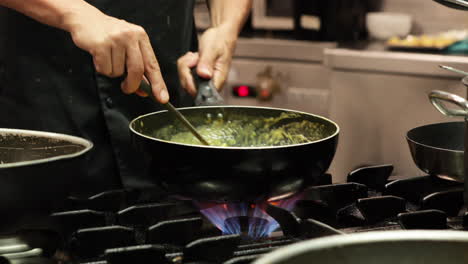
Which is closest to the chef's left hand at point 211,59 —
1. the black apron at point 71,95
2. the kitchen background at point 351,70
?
the black apron at point 71,95

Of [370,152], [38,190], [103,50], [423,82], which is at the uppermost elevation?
[103,50]

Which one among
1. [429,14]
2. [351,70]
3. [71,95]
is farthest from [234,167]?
[429,14]

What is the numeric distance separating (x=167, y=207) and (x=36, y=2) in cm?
43

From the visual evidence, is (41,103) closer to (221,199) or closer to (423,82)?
(221,199)

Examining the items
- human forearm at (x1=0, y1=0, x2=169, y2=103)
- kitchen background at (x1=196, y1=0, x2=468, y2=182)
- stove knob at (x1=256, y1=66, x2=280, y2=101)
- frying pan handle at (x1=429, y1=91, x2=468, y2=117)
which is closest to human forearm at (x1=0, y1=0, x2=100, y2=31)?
human forearm at (x1=0, y1=0, x2=169, y2=103)

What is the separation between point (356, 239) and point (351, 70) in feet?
6.62

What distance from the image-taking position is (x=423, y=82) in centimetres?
236

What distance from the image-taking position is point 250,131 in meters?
1.14

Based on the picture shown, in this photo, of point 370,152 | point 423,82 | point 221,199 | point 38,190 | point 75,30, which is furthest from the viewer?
point 370,152

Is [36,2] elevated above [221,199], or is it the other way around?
[36,2]

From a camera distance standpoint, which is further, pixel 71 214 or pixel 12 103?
pixel 12 103

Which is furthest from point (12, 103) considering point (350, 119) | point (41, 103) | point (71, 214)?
point (350, 119)

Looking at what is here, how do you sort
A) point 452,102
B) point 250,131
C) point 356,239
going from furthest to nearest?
point 250,131
point 452,102
point 356,239

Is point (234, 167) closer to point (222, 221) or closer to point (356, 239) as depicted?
point (222, 221)
